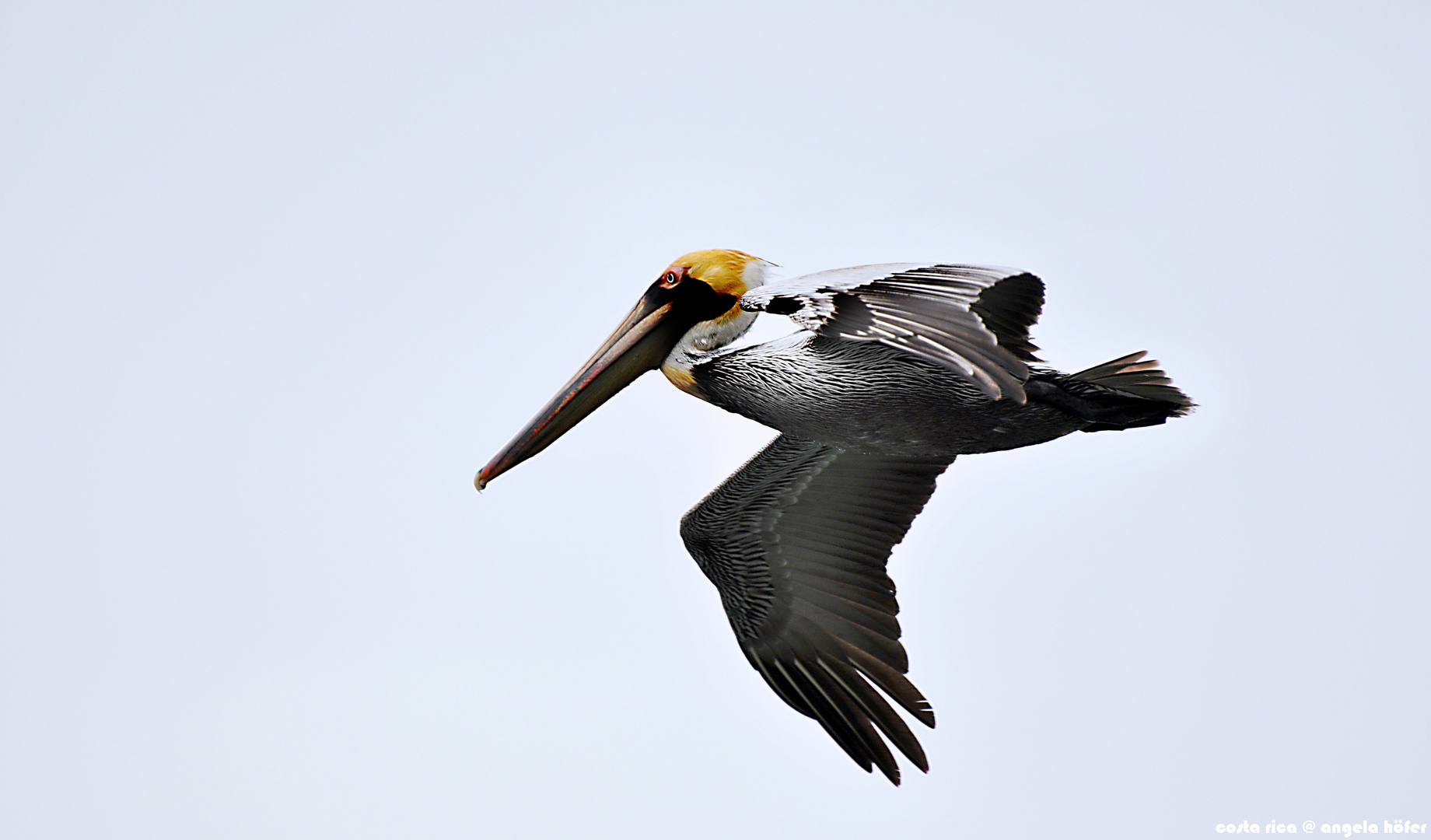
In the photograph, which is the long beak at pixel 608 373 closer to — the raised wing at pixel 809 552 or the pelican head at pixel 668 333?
the pelican head at pixel 668 333

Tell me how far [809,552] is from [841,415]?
1538 mm

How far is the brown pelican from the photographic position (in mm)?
5086

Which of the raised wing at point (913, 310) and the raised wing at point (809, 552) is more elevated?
the raised wing at point (913, 310)

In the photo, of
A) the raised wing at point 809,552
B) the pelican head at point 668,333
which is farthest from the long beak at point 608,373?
the raised wing at point 809,552

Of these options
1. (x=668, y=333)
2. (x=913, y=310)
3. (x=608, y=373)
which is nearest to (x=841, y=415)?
(x=668, y=333)

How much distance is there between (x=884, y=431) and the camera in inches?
250

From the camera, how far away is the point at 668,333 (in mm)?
6543

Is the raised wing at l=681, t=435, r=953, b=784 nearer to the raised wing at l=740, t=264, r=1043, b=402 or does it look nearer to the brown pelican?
the brown pelican

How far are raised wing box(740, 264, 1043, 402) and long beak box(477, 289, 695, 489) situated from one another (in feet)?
4.04

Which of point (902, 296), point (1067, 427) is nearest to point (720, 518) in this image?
point (1067, 427)

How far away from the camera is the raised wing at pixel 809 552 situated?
23.7ft

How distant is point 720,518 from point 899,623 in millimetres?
1103

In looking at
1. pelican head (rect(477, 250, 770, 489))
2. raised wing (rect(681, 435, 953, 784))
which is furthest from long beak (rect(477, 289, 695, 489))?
raised wing (rect(681, 435, 953, 784))

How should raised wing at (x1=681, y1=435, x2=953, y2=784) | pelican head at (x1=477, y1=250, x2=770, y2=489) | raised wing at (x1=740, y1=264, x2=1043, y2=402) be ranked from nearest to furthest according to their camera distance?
raised wing at (x1=740, y1=264, x2=1043, y2=402) → pelican head at (x1=477, y1=250, x2=770, y2=489) → raised wing at (x1=681, y1=435, x2=953, y2=784)
